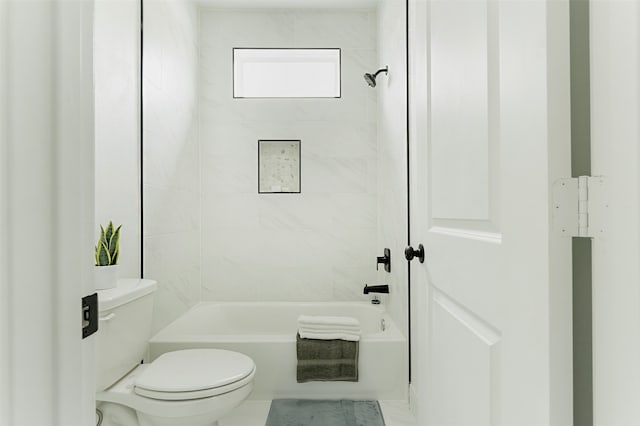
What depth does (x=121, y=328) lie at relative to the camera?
1.63m

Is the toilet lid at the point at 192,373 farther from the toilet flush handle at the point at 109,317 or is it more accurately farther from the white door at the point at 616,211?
the white door at the point at 616,211

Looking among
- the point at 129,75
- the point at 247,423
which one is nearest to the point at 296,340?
the point at 247,423

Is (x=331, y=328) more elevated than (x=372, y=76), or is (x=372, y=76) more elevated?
(x=372, y=76)

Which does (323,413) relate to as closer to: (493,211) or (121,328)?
(121,328)

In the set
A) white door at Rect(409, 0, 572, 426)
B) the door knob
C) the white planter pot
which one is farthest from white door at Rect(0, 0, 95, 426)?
the white planter pot

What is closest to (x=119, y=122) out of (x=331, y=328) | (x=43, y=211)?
(x=331, y=328)

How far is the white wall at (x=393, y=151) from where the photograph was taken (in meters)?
2.22

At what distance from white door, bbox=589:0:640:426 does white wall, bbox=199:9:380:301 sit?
254 cm

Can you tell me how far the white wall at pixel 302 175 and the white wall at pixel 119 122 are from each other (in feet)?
3.09

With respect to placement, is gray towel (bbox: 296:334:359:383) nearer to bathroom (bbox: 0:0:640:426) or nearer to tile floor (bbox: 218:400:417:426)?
bathroom (bbox: 0:0:640:426)

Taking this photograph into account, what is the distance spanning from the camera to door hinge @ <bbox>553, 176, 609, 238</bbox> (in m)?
0.54

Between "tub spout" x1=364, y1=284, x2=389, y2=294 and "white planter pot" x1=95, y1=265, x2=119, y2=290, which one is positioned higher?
"white planter pot" x1=95, y1=265, x2=119, y2=290

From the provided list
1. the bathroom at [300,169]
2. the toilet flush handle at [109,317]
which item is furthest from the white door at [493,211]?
the bathroom at [300,169]

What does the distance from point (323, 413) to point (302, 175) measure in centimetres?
165
